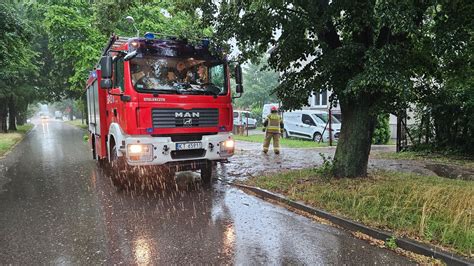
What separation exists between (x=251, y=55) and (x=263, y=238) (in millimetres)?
4553

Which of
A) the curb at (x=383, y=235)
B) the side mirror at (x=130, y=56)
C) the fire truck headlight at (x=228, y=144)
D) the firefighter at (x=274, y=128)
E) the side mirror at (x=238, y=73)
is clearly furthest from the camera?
the firefighter at (x=274, y=128)

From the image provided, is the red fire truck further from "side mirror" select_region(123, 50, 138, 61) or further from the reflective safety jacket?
the reflective safety jacket

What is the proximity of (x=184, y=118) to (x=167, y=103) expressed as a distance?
0.44 metres

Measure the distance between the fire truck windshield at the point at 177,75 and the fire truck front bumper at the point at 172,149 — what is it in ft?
3.07

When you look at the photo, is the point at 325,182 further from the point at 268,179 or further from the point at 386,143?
the point at 386,143

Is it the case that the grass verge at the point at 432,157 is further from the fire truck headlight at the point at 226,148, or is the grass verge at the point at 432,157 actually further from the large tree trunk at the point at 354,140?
the fire truck headlight at the point at 226,148

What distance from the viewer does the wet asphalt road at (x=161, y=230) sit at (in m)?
4.25

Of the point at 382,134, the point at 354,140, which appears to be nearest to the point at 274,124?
the point at 354,140

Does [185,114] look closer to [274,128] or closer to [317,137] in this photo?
[274,128]

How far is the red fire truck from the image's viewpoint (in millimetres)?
6945

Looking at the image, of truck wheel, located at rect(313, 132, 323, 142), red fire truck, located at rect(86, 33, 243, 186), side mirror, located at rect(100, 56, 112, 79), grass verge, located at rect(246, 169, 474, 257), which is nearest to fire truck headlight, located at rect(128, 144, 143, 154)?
red fire truck, located at rect(86, 33, 243, 186)

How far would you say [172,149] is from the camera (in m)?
7.11

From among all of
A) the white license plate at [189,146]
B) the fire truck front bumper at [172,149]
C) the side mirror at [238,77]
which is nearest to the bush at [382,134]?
the side mirror at [238,77]

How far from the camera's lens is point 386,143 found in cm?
1775
